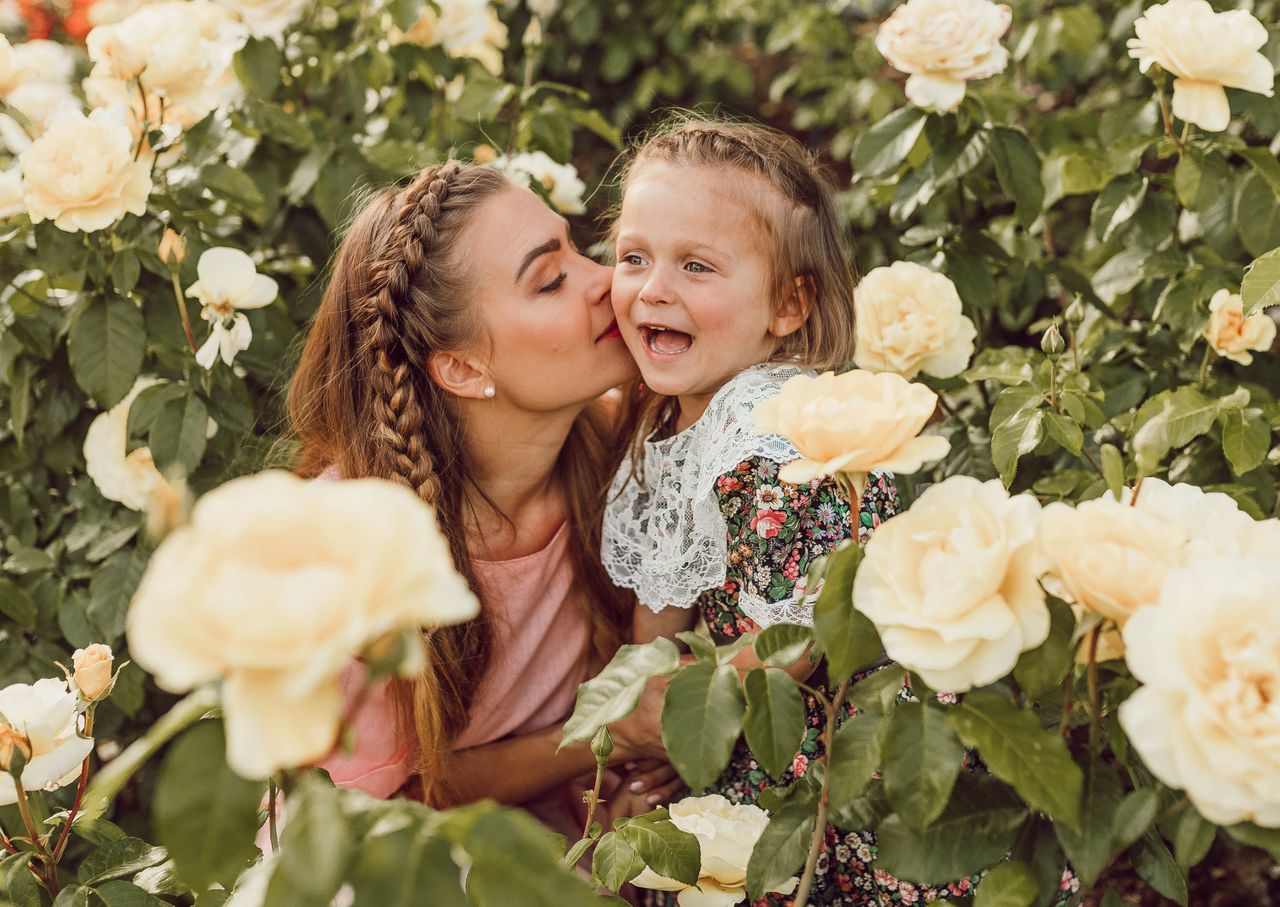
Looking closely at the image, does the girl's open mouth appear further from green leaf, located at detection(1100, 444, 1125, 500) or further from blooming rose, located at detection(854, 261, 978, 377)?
green leaf, located at detection(1100, 444, 1125, 500)

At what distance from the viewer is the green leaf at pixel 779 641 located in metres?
0.87

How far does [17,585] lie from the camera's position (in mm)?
1766

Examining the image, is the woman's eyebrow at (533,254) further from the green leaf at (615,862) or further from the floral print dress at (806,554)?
the green leaf at (615,862)

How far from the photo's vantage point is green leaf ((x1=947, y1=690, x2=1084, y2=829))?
28.6 inches

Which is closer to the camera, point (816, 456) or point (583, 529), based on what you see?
point (816, 456)

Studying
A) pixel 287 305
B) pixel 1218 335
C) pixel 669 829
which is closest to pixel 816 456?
pixel 669 829

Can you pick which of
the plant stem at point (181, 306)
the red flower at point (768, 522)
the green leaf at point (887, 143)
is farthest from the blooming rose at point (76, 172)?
the green leaf at point (887, 143)

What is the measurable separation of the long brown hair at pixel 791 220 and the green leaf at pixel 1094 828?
0.96 metres

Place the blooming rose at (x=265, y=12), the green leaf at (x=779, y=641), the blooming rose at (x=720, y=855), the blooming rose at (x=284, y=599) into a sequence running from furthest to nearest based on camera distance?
the blooming rose at (x=265, y=12) → the blooming rose at (x=720, y=855) → the green leaf at (x=779, y=641) → the blooming rose at (x=284, y=599)

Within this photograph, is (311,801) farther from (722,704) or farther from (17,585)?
(17,585)

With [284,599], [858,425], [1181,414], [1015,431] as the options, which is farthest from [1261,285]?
[284,599]

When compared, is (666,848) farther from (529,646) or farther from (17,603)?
(17,603)

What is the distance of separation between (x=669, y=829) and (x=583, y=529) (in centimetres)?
90

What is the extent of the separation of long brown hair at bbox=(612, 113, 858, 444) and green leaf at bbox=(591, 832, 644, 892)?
89 centimetres
